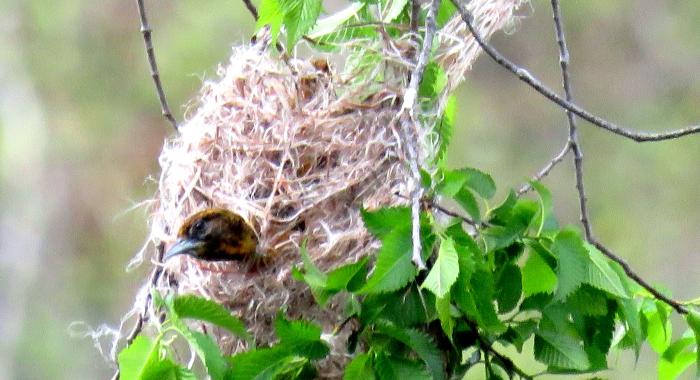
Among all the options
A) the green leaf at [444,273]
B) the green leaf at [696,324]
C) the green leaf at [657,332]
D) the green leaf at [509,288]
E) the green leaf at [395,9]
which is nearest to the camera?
the green leaf at [444,273]

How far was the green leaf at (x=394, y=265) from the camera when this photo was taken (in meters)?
1.82

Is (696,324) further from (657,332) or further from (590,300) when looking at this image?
(590,300)

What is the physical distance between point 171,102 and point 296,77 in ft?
21.1

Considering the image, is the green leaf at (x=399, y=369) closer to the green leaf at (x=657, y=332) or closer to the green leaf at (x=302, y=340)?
the green leaf at (x=302, y=340)

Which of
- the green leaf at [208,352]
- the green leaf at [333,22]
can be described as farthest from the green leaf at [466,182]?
the green leaf at [333,22]

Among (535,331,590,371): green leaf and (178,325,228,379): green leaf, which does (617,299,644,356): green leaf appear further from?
(178,325,228,379): green leaf

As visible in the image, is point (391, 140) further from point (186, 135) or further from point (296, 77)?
point (186, 135)

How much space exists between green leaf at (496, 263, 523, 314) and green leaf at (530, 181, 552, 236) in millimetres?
87

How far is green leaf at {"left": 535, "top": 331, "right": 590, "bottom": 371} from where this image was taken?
6.79 feet

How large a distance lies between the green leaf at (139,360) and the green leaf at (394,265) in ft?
1.17

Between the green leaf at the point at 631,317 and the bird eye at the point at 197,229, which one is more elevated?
Result: the bird eye at the point at 197,229

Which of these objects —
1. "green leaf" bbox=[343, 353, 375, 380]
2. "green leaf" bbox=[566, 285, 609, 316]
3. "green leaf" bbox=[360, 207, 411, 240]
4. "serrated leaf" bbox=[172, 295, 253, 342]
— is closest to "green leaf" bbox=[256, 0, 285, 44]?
"green leaf" bbox=[360, 207, 411, 240]

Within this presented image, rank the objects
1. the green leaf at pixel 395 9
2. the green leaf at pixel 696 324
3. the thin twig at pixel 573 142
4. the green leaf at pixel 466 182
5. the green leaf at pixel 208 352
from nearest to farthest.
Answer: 1. the green leaf at pixel 208 352
2. the green leaf at pixel 466 182
3. the green leaf at pixel 696 324
4. the thin twig at pixel 573 142
5. the green leaf at pixel 395 9

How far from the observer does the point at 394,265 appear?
183cm
